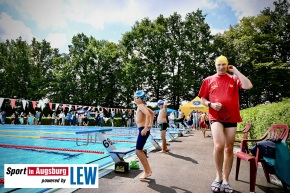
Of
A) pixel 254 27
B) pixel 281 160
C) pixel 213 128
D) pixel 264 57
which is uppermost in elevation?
pixel 254 27

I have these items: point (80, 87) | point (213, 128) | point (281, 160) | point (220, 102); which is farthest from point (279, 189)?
point (80, 87)

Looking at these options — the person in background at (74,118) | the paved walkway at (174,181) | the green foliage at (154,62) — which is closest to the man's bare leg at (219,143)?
the paved walkway at (174,181)

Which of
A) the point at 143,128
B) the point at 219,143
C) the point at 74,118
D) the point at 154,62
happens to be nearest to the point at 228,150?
the point at 219,143

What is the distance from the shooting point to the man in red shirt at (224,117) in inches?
136

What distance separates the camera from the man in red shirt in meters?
3.46

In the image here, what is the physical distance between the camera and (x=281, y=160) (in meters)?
3.24

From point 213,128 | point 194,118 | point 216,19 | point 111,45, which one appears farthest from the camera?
point 111,45

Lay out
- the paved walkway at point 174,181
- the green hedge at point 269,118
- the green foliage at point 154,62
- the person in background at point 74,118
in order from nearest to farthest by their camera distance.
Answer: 1. the paved walkway at point 174,181
2. the green hedge at point 269,118
3. the person in background at point 74,118
4. the green foliage at point 154,62

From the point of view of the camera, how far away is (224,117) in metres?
3.53

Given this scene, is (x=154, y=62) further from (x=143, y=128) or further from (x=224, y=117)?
(x=224, y=117)

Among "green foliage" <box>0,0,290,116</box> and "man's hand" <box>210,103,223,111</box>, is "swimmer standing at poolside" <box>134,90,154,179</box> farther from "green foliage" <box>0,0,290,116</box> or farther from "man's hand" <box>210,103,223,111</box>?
"green foliage" <box>0,0,290,116</box>

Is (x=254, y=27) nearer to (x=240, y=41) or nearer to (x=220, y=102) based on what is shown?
(x=240, y=41)

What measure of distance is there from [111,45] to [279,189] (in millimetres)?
45401

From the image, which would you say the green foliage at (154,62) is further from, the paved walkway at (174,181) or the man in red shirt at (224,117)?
the man in red shirt at (224,117)
